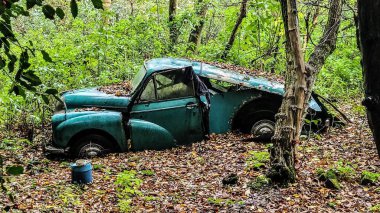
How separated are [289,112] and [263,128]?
224 cm

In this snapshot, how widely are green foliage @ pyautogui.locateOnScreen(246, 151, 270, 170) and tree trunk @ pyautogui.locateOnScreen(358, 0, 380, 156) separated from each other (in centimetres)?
539

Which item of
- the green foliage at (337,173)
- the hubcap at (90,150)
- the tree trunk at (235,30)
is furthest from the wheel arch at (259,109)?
the tree trunk at (235,30)

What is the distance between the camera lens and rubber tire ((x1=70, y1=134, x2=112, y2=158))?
7.76 meters

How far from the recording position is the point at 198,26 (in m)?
14.3

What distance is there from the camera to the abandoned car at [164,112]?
7.72 metres

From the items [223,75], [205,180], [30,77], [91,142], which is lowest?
[205,180]

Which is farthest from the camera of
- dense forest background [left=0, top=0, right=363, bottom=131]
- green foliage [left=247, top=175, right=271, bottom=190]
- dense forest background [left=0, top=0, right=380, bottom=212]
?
dense forest background [left=0, top=0, right=363, bottom=131]

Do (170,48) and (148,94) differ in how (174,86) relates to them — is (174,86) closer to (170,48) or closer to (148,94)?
(148,94)

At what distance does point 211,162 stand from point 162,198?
1.59 meters

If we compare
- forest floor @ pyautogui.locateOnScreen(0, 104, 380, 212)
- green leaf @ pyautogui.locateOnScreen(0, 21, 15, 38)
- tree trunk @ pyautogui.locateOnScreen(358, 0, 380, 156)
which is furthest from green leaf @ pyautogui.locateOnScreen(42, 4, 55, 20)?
forest floor @ pyautogui.locateOnScreen(0, 104, 380, 212)

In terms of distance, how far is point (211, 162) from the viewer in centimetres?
722

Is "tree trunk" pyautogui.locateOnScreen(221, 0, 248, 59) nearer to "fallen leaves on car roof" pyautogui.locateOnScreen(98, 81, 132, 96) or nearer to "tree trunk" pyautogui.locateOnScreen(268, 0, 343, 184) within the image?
"fallen leaves on car roof" pyautogui.locateOnScreen(98, 81, 132, 96)

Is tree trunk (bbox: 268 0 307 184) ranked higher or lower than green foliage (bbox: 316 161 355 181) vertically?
higher

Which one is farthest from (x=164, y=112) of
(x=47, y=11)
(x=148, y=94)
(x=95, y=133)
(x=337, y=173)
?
(x=47, y=11)
